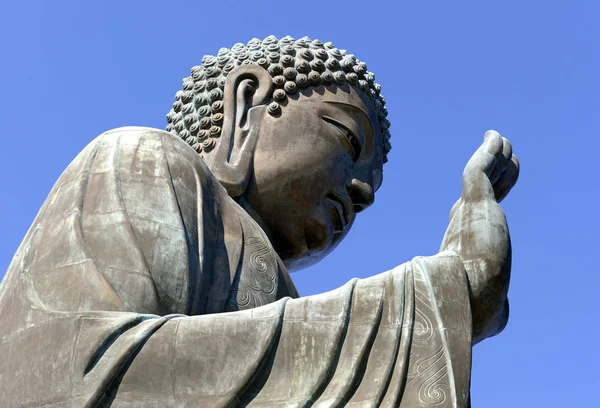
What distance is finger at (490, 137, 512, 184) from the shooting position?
11.1 metres

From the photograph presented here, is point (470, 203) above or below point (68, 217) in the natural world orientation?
above

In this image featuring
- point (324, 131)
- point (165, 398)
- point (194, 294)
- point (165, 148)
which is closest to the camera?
point (165, 398)

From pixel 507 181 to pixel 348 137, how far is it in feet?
5.27

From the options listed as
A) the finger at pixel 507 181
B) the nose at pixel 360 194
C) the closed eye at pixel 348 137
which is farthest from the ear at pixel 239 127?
the finger at pixel 507 181

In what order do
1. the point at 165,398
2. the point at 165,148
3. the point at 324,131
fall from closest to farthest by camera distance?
the point at 165,398 < the point at 165,148 < the point at 324,131

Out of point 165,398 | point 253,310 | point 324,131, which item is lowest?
point 165,398

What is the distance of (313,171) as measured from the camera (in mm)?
12156

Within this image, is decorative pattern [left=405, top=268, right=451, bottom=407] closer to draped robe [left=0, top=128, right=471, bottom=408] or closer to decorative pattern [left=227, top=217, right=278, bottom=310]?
draped robe [left=0, top=128, right=471, bottom=408]

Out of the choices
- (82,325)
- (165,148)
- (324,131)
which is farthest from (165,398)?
(324,131)

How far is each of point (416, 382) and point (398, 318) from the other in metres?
0.45

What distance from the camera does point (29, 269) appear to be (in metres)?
10.4

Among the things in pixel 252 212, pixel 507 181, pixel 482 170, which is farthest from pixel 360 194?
pixel 482 170

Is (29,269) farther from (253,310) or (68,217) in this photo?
(253,310)

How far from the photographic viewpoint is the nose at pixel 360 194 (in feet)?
41.2
